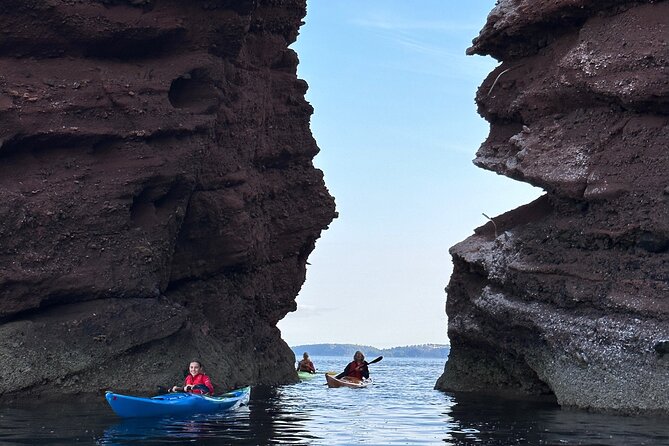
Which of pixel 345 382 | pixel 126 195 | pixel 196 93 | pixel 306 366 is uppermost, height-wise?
pixel 196 93

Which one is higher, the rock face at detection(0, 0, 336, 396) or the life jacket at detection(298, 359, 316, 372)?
the rock face at detection(0, 0, 336, 396)

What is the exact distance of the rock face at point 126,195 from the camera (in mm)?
29969

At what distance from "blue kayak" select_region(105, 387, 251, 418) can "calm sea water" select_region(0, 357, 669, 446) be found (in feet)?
1.30

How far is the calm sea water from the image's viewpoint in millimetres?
19797

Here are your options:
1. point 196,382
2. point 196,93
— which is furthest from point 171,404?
point 196,93

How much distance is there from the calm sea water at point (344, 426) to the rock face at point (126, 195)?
254cm

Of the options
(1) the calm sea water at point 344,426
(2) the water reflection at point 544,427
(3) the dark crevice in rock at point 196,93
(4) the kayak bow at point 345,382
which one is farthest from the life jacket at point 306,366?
(2) the water reflection at point 544,427

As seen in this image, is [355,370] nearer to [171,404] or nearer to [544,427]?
[171,404]

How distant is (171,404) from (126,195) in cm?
898

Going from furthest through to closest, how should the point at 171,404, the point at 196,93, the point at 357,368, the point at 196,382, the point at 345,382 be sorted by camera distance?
1. the point at 357,368
2. the point at 345,382
3. the point at 196,93
4. the point at 196,382
5. the point at 171,404

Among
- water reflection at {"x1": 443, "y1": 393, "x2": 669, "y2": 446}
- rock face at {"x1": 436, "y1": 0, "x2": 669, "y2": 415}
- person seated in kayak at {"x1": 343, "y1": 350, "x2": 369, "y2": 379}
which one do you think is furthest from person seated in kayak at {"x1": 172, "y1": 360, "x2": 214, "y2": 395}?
person seated in kayak at {"x1": 343, "y1": 350, "x2": 369, "y2": 379}

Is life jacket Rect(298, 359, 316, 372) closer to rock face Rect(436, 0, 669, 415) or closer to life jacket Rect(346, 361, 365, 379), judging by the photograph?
life jacket Rect(346, 361, 365, 379)

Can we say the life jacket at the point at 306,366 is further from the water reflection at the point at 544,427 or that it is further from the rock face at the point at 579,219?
the water reflection at the point at 544,427

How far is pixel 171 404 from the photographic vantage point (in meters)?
25.3
